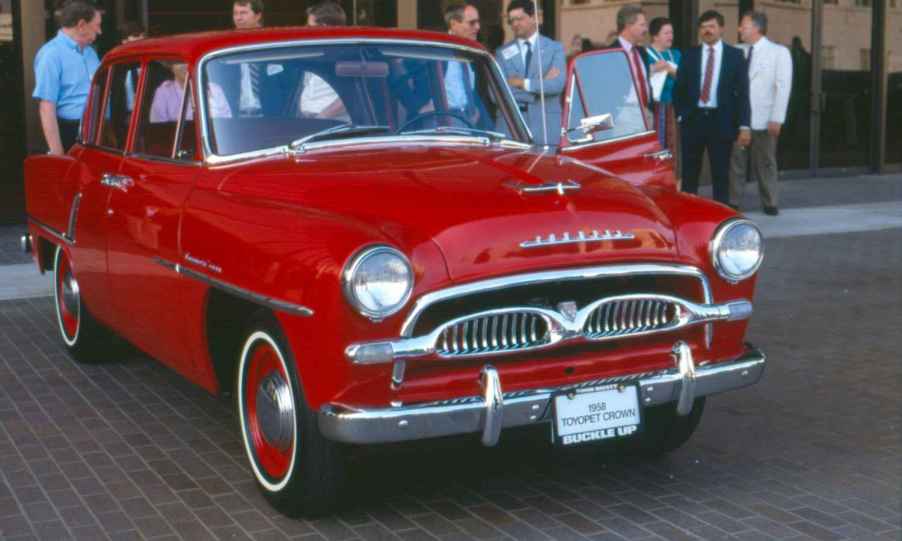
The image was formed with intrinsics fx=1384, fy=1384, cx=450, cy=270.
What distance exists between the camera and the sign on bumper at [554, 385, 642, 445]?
15.4 ft

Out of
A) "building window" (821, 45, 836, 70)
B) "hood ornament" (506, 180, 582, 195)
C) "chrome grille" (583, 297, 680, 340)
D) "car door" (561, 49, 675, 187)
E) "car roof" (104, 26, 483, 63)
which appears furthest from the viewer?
"building window" (821, 45, 836, 70)

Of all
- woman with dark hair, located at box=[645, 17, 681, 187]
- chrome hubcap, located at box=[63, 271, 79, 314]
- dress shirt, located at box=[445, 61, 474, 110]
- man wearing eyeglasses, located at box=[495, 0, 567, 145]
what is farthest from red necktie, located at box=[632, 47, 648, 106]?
woman with dark hair, located at box=[645, 17, 681, 187]

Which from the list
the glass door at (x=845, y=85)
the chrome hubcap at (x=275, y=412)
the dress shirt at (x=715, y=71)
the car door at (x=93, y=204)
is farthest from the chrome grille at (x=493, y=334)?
the glass door at (x=845, y=85)

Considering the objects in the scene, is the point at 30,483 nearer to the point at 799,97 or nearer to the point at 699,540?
the point at 699,540

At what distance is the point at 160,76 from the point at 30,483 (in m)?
2.08

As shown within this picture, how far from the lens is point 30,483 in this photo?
212 inches

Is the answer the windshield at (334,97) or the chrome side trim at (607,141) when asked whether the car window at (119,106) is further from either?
the chrome side trim at (607,141)

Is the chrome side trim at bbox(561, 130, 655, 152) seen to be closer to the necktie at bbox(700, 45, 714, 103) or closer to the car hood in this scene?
the car hood

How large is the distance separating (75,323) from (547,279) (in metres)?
3.94

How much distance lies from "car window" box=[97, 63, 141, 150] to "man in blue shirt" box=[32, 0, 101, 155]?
9.44 ft

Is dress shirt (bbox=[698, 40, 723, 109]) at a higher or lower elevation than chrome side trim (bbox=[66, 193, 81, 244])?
higher

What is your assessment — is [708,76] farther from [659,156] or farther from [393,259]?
[393,259]

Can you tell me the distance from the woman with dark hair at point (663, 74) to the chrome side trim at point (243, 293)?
257 inches

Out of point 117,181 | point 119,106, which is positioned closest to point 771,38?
point 119,106
